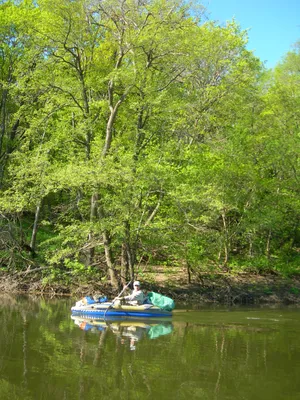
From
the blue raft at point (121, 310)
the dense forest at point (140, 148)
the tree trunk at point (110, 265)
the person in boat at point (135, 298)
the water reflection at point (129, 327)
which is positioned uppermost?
the dense forest at point (140, 148)

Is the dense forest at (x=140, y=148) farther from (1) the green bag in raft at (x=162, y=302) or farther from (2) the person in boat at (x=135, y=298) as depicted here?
(1) the green bag in raft at (x=162, y=302)

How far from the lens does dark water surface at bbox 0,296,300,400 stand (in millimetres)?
7973

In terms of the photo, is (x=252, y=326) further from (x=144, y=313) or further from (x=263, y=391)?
(x=263, y=391)

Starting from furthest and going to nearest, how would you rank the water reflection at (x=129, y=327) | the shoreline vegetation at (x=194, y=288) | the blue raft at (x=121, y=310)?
the shoreline vegetation at (x=194, y=288) < the blue raft at (x=121, y=310) < the water reflection at (x=129, y=327)

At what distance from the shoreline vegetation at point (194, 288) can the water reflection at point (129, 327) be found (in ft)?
11.7

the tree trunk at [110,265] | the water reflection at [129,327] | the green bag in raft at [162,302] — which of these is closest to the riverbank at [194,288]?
the tree trunk at [110,265]

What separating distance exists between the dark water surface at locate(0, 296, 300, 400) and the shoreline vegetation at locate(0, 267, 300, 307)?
3.34 metres

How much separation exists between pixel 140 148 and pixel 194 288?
6100 mm

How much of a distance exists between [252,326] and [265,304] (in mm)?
5847

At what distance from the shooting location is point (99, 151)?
19250 mm

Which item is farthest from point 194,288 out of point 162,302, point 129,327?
point 129,327

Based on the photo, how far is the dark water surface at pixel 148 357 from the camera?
797cm

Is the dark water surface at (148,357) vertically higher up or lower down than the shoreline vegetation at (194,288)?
lower down

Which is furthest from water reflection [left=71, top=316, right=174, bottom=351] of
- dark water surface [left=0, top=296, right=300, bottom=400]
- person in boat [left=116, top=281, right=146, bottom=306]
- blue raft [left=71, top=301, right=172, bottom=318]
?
person in boat [left=116, top=281, right=146, bottom=306]
